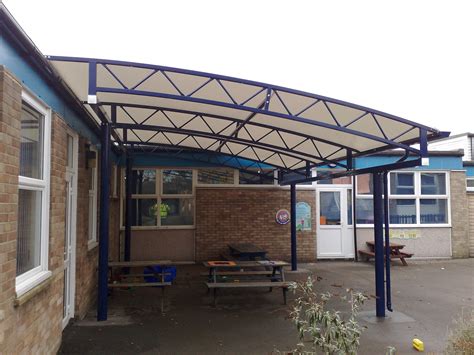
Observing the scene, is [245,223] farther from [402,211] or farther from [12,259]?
[12,259]

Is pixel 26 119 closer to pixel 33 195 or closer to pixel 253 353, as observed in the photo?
pixel 33 195

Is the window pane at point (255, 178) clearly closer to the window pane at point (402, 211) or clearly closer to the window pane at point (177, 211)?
the window pane at point (177, 211)

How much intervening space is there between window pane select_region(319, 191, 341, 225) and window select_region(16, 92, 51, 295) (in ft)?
31.9

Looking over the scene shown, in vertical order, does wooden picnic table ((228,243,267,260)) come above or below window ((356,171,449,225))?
below

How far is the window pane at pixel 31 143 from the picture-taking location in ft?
12.5

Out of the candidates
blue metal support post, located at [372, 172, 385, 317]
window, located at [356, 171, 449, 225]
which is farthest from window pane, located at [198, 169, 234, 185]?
blue metal support post, located at [372, 172, 385, 317]

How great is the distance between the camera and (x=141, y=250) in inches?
467

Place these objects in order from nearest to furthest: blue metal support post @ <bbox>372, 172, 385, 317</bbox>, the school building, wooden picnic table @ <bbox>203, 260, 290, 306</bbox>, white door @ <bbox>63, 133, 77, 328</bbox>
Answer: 1. the school building
2. white door @ <bbox>63, 133, 77, 328</bbox>
3. blue metal support post @ <bbox>372, 172, 385, 317</bbox>
4. wooden picnic table @ <bbox>203, 260, 290, 306</bbox>

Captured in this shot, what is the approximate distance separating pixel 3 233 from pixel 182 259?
918cm

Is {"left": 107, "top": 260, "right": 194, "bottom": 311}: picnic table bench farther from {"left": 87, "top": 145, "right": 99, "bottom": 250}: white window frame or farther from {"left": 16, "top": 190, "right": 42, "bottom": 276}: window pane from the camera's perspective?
{"left": 16, "top": 190, "right": 42, "bottom": 276}: window pane

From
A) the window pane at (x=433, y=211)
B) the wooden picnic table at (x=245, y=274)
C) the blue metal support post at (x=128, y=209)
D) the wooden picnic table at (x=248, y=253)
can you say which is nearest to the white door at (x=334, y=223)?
the window pane at (x=433, y=211)

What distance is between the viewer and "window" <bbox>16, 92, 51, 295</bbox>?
3764mm

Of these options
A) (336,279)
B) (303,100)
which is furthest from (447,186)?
(303,100)

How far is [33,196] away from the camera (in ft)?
13.5
